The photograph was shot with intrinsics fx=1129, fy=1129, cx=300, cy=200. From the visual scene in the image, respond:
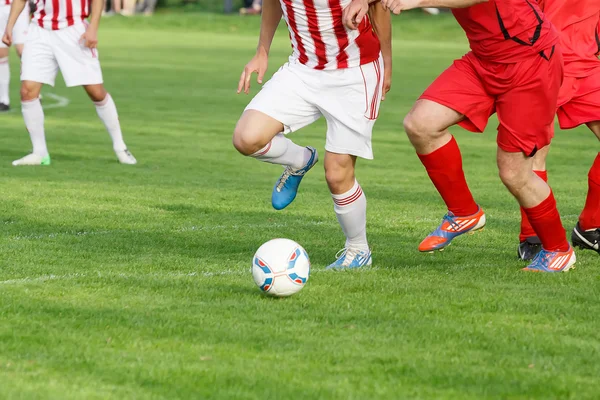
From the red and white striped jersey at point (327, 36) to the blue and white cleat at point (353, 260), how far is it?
103cm

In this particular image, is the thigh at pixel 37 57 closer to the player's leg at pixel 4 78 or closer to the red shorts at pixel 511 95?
the player's leg at pixel 4 78

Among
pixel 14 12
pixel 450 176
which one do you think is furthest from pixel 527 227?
pixel 14 12

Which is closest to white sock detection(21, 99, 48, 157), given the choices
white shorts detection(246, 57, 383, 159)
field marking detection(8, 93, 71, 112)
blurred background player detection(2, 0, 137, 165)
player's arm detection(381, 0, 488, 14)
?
blurred background player detection(2, 0, 137, 165)

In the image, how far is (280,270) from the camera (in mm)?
5293

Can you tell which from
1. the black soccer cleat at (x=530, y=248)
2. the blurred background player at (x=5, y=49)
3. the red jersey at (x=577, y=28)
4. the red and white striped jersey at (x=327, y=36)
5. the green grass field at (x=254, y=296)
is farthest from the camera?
the blurred background player at (x=5, y=49)

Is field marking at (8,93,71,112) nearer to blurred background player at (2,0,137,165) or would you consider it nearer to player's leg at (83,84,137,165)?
player's leg at (83,84,137,165)

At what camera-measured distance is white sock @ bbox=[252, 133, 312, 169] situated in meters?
6.27

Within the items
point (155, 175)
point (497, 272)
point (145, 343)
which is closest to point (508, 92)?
point (497, 272)

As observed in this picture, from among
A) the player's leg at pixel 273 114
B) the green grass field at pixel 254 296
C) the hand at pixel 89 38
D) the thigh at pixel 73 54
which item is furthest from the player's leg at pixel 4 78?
the player's leg at pixel 273 114

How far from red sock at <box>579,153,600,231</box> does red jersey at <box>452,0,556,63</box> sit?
1280 mm

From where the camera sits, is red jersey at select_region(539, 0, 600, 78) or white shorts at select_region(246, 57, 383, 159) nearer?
white shorts at select_region(246, 57, 383, 159)

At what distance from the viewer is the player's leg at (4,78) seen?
15.7m

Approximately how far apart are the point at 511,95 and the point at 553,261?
3.12 ft

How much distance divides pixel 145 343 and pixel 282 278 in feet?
3.18
